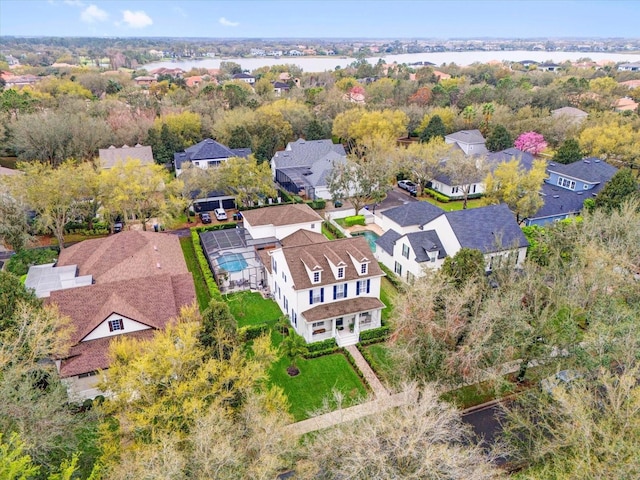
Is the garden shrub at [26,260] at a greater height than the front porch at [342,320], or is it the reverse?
the garden shrub at [26,260]

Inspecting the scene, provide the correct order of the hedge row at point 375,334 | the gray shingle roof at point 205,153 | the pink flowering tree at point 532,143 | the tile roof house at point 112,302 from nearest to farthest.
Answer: the tile roof house at point 112,302, the hedge row at point 375,334, the gray shingle roof at point 205,153, the pink flowering tree at point 532,143

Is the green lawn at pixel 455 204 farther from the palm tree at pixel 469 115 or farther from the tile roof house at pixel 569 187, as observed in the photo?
the palm tree at pixel 469 115

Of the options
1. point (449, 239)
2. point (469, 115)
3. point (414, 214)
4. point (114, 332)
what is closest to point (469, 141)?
point (469, 115)

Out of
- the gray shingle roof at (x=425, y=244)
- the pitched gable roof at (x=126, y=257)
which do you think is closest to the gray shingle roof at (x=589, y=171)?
the gray shingle roof at (x=425, y=244)

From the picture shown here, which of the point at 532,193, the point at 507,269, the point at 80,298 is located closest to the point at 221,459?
the point at 80,298

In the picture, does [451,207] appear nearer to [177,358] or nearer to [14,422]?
[177,358]

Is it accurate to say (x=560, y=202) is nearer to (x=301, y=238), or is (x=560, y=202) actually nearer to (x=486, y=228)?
(x=486, y=228)
